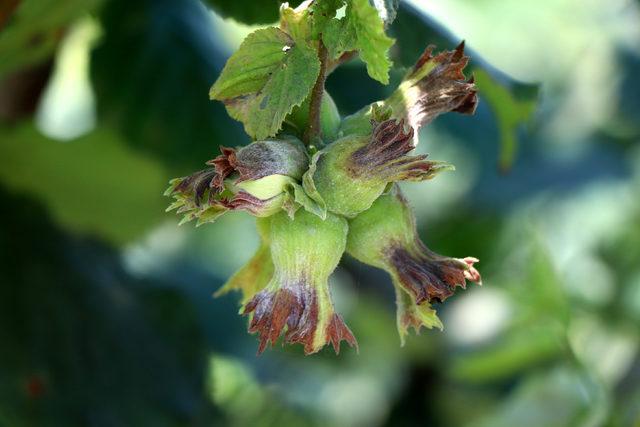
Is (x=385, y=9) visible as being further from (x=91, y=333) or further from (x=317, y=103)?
(x=91, y=333)

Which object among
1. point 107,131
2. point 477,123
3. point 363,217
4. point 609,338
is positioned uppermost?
point 363,217

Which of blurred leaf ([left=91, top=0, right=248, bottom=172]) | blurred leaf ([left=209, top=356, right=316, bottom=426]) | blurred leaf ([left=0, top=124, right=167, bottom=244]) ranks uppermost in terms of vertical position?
blurred leaf ([left=91, top=0, right=248, bottom=172])

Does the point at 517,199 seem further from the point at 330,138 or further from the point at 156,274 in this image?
the point at 330,138

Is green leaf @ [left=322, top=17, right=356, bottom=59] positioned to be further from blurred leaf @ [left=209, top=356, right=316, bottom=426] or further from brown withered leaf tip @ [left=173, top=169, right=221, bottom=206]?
blurred leaf @ [left=209, top=356, right=316, bottom=426]

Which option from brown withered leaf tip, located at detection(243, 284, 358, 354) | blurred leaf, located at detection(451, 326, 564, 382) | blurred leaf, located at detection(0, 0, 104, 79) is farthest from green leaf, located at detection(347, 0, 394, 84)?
blurred leaf, located at detection(451, 326, 564, 382)

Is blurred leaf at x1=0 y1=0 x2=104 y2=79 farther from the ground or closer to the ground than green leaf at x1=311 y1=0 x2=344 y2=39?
closer to the ground

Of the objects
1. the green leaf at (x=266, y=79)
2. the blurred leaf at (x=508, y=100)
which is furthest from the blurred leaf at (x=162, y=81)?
the green leaf at (x=266, y=79)

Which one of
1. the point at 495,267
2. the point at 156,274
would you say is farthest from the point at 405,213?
the point at 495,267
